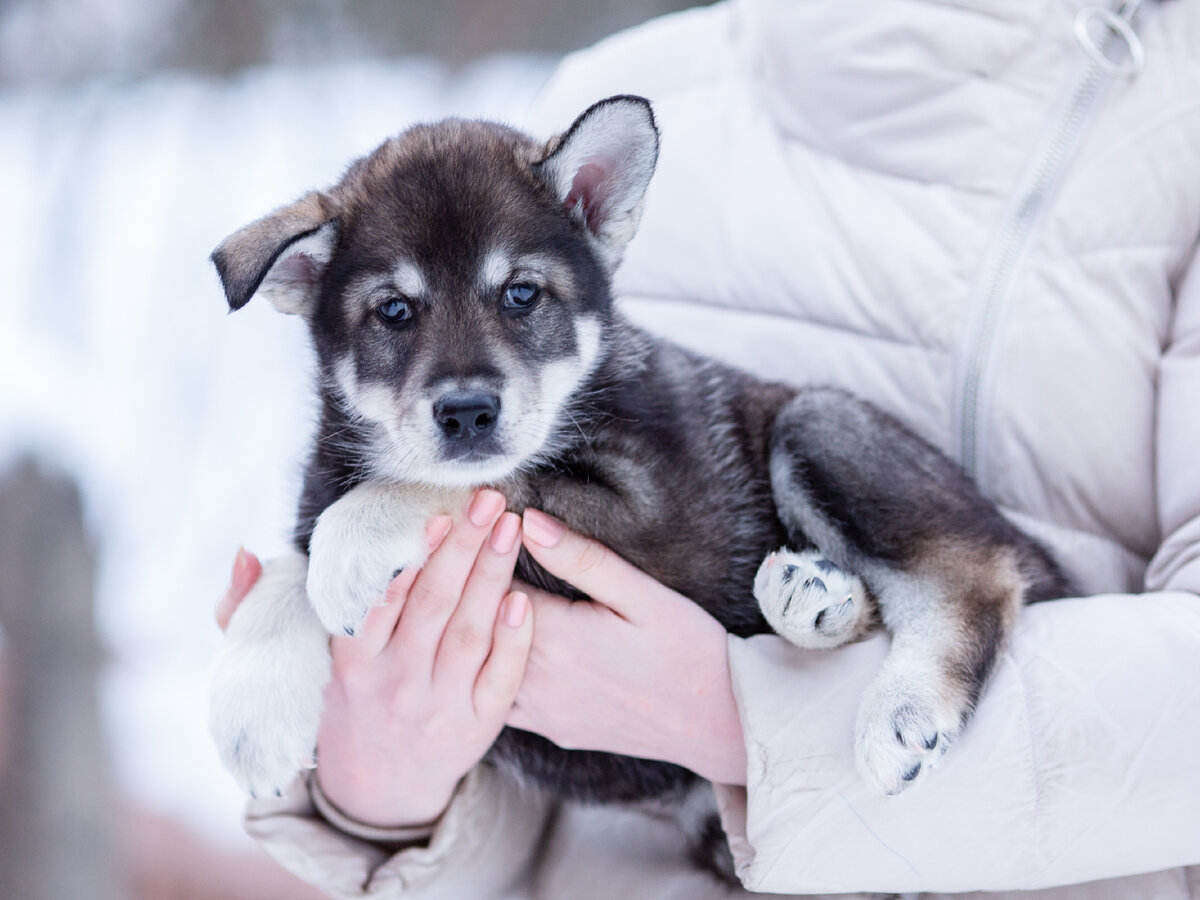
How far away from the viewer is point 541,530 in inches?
68.4

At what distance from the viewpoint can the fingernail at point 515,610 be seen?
176 centimetres

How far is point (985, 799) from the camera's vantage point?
4.88 feet

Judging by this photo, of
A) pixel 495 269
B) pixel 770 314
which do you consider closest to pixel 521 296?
pixel 495 269

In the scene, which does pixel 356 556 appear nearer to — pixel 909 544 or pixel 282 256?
pixel 282 256

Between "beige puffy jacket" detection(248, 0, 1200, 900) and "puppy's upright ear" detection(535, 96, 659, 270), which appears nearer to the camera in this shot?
"beige puffy jacket" detection(248, 0, 1200, 900)

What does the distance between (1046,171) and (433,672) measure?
1.60m

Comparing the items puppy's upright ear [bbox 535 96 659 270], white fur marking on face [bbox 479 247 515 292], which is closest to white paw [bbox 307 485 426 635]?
white fur marking on face [bbox 479 247 515 292]

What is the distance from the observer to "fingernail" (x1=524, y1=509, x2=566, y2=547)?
1.73 m

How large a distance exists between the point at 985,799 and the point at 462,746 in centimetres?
95

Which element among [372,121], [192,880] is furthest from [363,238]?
[192,880]

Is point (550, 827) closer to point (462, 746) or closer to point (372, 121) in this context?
point (462, 746)

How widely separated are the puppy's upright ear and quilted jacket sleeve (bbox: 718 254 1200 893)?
0.95 metres

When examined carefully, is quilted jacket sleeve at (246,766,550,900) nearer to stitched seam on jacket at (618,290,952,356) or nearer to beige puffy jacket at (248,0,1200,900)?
beige puffy jacket at (248,0,1200,900)

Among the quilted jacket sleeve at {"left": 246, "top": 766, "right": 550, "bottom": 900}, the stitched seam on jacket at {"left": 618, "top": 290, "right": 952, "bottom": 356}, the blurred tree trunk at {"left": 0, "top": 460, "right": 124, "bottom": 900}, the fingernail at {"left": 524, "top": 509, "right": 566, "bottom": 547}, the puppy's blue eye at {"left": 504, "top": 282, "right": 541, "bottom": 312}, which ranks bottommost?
the blurred tree trunk at {"left": 0, "top": 460, "right": 124, "bottom": 900}
